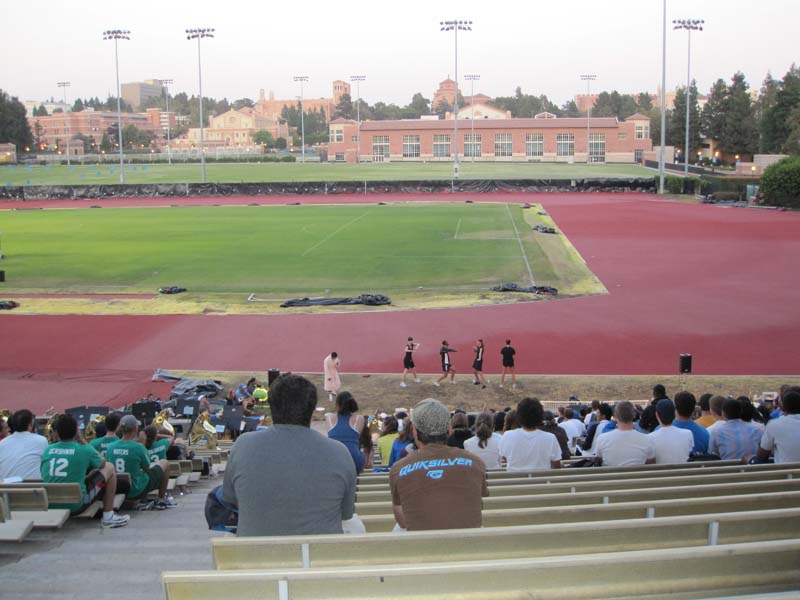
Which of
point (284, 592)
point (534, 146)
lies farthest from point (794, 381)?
point (534, 146)

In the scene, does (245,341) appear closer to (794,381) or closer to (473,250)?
(794,381)

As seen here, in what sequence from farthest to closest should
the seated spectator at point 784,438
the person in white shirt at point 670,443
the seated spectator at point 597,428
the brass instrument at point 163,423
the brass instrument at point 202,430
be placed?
1. the brass instrument at point 202,430
2. the brass instrument at point 163,423
3. the seated spectator at point 597,428
4. the person in white shirt at point 670,443
5. the seated spectator at point 784,438

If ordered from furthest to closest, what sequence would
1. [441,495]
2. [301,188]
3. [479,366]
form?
[301,188] < [479,366] < [441,495]

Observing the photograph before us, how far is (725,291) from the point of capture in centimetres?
3309

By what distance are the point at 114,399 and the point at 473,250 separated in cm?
2661

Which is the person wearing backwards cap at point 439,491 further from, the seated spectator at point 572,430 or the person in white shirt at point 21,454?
the seated spectator at point 572,430

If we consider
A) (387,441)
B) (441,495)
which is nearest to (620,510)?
(441,495)

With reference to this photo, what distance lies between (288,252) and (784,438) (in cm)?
3796

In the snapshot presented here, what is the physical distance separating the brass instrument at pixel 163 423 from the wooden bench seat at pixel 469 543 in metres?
8.96

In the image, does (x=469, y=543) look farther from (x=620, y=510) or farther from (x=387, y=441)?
(x=387, y=441)

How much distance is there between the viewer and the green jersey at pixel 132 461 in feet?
30.2

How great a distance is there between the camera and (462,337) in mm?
26562

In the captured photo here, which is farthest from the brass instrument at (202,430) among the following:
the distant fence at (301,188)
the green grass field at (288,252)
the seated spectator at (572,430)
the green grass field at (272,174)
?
the green grass field at (272,174)

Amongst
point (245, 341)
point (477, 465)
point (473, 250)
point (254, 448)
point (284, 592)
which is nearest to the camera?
point (284, 592)
